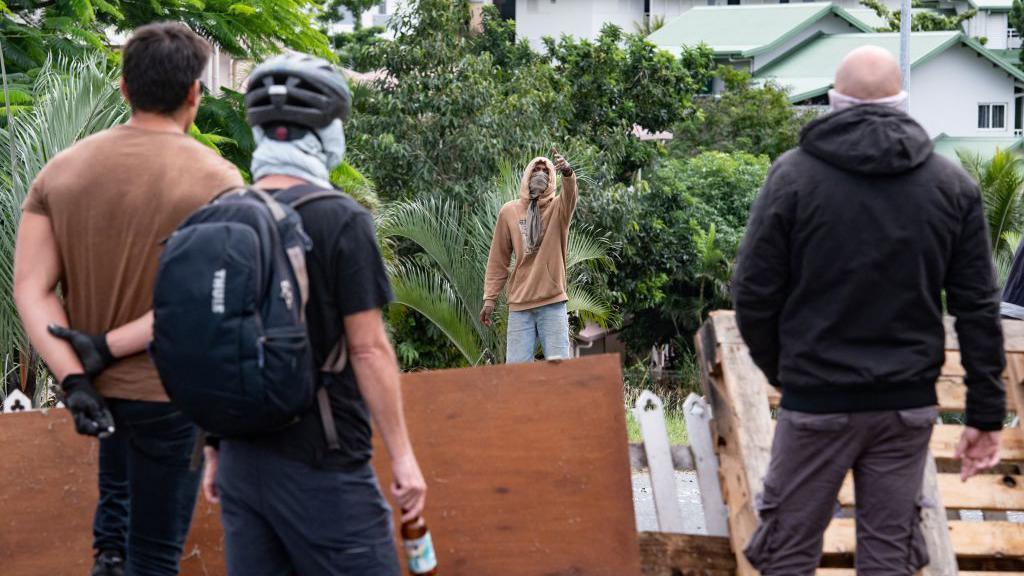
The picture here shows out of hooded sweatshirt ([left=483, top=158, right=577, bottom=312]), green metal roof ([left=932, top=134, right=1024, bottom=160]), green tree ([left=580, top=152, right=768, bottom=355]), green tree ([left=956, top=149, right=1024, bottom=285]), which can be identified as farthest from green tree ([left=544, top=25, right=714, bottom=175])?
green metal roof ([left=932, top=134, right=1024, bottom=160])

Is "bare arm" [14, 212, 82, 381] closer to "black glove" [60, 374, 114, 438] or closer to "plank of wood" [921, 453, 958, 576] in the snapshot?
"black glove" [60, 374, 114, 438]

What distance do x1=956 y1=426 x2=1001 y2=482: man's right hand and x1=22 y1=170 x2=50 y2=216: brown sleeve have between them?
8.57 ft

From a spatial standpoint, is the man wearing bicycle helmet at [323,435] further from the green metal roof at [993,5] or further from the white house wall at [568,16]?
the green metal roof at [993,5]

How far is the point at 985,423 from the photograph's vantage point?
365 cm

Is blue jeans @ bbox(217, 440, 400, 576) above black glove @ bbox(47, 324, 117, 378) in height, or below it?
below

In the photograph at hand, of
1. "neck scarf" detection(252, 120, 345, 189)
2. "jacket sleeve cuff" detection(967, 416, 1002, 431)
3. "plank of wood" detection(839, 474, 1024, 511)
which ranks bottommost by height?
"plank of wood" detection(839, 474, 1024, 511)

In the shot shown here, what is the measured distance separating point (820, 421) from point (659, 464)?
1.64m

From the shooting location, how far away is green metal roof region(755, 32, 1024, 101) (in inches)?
1780

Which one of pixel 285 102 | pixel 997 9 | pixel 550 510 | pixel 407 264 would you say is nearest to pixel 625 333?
pixel 407 264

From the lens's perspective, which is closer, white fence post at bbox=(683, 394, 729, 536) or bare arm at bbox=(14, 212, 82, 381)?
bare arm at bbox=(14, 212, 82, 381)

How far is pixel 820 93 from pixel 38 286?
4351 centimetres

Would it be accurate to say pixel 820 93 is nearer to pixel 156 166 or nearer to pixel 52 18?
pixel 52 18

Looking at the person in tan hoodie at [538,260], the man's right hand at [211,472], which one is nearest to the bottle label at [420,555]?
the man's right hand at [211,472]

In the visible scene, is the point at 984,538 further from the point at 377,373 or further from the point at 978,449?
the point at 377,373
